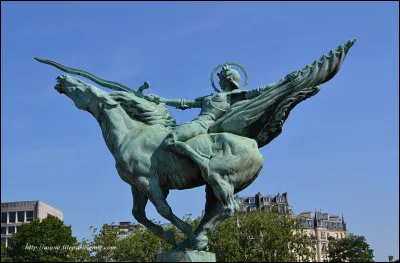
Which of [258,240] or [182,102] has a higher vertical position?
[182,102]

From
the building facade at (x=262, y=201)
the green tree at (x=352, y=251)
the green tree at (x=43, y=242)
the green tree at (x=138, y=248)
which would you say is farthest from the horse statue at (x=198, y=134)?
the building facade at (x=262, y=201)

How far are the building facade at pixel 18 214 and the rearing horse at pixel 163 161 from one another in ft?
213

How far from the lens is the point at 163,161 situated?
8453mm

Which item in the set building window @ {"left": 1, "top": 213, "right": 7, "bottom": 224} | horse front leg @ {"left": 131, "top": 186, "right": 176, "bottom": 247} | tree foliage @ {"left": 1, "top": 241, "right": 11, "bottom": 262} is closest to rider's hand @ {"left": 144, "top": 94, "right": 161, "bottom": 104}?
horse front leg @ {"left": 131, "top": 186, "right": 176, "bottom": 247}

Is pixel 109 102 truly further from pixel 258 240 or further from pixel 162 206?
pixel 258 240

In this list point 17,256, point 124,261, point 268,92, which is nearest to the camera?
point 268,92

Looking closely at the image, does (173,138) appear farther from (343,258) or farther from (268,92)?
(343,258)

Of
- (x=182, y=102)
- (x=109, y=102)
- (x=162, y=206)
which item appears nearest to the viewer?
(x=162, y=206)

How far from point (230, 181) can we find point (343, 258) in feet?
146

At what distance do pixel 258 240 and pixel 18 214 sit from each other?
149ft

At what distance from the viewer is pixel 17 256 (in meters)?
40.5

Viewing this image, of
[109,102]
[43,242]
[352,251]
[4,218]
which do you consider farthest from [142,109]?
[4,218]

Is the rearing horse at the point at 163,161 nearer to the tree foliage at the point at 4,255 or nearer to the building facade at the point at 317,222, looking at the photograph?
the tree foliage at the point at 4,255

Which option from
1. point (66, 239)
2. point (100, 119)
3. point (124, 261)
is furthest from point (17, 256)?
point (100, 119)
